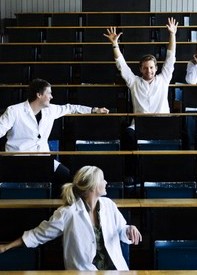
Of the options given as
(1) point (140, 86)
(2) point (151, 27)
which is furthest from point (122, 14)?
(1) point (140, 86)

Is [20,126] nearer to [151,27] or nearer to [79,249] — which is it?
[79,249]

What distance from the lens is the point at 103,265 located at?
8.03 feet

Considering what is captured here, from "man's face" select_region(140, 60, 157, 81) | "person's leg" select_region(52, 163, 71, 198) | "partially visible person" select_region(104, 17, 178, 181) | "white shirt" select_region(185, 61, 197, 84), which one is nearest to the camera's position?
"person's leg" select_region(52, 163, 71, 198)

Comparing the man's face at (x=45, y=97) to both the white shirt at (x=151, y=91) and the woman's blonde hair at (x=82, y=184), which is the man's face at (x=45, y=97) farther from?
the woman's blonde hair at (x=82, y=184)

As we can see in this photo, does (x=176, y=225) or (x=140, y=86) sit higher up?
(x=140, y=86)

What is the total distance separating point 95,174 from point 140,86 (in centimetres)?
258

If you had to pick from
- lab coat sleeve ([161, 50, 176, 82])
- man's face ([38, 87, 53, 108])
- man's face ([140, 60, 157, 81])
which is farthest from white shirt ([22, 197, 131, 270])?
lab coat sleeve ([161, 50, 176, 82])

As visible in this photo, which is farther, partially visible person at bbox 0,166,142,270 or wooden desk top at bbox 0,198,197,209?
wooden desk top at bbox 0,198,197,209

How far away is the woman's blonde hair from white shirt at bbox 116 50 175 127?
8.28 ft

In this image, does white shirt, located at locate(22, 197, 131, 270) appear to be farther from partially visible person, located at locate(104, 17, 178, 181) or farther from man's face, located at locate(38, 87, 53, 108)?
partially visible person, located at locate(104, 17, 178, 181)

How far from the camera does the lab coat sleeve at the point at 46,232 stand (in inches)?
94.4

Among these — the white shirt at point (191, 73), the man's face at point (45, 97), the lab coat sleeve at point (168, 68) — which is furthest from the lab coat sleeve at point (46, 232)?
the white shirt at point (191, 73)

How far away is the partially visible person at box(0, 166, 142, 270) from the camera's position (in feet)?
7.86

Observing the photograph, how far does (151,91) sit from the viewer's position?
4.88 metres
